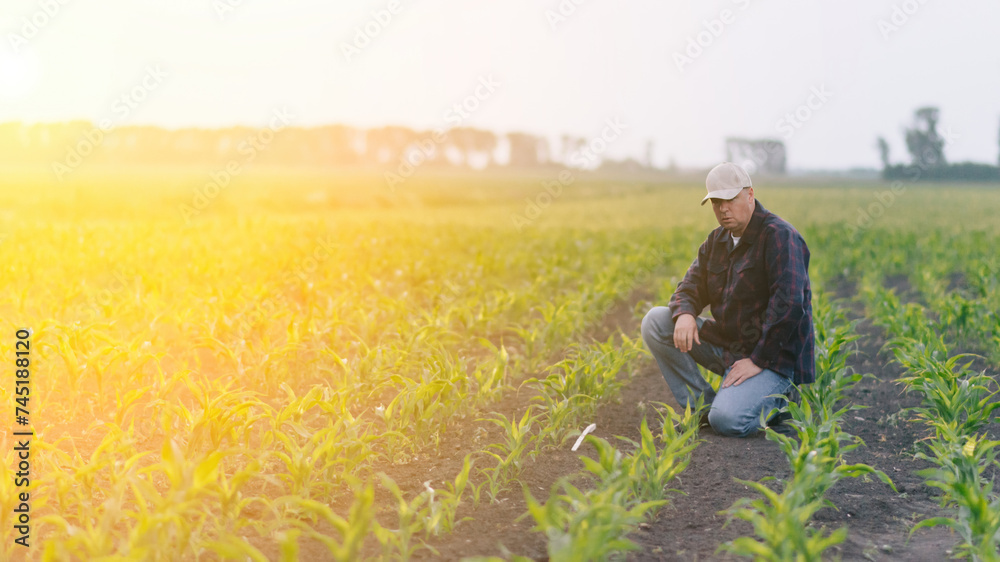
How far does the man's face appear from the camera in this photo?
158 inches

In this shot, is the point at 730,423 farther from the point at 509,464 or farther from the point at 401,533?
the point at 401,533

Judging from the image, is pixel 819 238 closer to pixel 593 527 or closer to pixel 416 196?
pixel 593 527

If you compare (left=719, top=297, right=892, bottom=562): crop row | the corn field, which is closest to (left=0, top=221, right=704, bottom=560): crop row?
the corn field

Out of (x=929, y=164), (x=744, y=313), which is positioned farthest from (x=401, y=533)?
(x=929, y=164)

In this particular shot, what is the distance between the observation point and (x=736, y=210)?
159 inches

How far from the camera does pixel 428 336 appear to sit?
5352 mm

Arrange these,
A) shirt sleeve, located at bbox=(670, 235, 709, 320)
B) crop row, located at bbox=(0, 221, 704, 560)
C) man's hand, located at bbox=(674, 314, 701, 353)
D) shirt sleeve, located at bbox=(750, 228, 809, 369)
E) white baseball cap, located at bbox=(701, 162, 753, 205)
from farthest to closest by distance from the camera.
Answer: shirt sleeve, located at bbox=(670, 235, 709, 320), man's hand, located at bbox=(674, 314, 701, 353), shirt sleeve, located at bbox=(750, 228, 809, 369), white baseball cap, located at bbox=(701, 162, 753, 205), crop row, located at bbox=(0, 221, 704, 560)

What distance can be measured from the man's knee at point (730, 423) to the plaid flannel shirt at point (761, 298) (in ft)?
1.10

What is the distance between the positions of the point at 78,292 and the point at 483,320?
3841 millimetres

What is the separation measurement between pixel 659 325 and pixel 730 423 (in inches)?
29.8

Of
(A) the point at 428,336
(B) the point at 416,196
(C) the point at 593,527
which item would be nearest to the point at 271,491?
(C) the point at 593,527

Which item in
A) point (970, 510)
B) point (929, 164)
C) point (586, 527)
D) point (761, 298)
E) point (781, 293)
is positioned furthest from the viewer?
point (929, 164)

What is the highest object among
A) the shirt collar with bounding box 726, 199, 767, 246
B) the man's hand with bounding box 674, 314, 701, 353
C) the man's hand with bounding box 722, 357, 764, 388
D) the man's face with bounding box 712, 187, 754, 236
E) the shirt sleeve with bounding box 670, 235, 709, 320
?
the man's face with bounding box 712, 187, 754, 236

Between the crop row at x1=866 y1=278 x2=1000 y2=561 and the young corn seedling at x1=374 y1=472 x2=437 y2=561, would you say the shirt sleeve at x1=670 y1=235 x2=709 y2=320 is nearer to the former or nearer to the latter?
the crop row at x1=866 y1=278 x2=1000 y2=561
